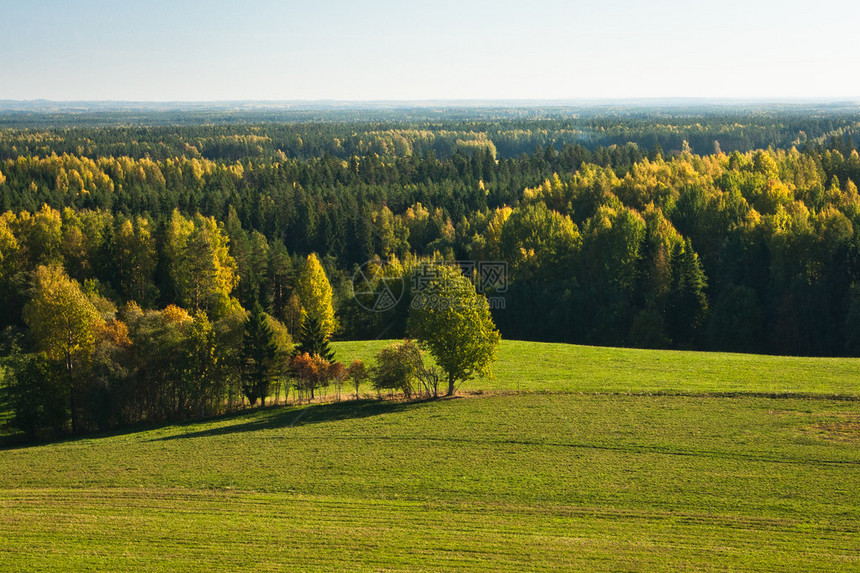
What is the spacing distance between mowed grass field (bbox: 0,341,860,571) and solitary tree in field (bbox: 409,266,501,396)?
2806mm

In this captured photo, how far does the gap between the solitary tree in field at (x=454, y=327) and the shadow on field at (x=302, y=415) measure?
3.97 metres

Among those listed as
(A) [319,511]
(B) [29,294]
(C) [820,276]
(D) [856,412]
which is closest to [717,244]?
(C) [820,276]

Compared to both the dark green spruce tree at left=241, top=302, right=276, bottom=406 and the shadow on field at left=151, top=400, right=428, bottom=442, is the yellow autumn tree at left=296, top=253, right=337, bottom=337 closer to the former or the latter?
the dark green spruce tree at left=241, top=302, right=276, bottom=406

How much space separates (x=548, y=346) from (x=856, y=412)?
3041cm

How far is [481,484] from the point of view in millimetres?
38000

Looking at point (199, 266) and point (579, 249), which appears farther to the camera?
point (579, 249)

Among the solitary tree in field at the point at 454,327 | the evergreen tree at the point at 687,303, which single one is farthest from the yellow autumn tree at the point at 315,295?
the evergreen tree at the point at 687,303

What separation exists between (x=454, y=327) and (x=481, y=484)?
677 inches

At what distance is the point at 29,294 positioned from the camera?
266 ft

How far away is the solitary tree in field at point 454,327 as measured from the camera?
2110 inches

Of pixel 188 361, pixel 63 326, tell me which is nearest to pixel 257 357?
pixel 188 361

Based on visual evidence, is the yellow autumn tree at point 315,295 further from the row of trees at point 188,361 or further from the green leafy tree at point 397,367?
the green leafy tree at point 397,367

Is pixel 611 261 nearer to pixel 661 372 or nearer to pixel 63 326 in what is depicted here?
pixel 661 372

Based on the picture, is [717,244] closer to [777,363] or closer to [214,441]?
[777,363]
